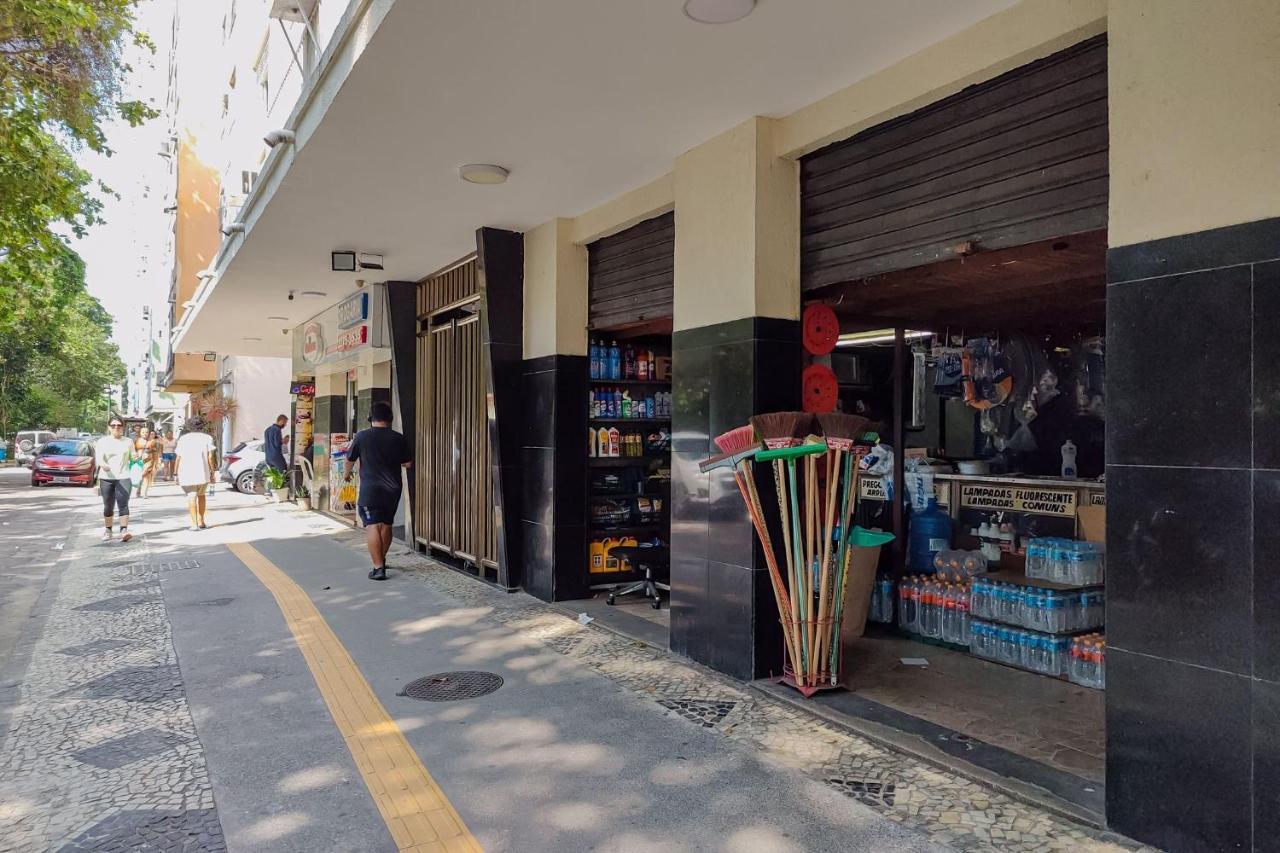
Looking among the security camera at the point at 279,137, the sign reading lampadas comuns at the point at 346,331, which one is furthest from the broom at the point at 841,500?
the sign reading lampadas comuns at the point at 346,331

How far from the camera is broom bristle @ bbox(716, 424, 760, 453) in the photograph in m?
4.52

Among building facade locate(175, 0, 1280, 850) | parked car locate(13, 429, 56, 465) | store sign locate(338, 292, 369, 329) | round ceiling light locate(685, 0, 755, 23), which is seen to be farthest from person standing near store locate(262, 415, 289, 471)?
parked car locate(13, 429, 56, 465)

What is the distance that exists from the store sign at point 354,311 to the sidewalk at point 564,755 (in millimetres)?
5041

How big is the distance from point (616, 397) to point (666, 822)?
15.3 ft

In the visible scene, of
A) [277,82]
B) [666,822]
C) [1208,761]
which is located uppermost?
[277,82]

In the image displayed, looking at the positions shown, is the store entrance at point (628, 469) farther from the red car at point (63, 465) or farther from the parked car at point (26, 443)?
the parked car at point (26, 443)

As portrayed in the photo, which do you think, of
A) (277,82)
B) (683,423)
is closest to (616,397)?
(683,423)

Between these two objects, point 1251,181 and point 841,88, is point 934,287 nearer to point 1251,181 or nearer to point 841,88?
point 841,88

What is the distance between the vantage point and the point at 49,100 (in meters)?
10.2

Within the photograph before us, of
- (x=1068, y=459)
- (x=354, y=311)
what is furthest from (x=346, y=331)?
(x=1068, y=459)

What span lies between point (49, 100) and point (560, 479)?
353 inches

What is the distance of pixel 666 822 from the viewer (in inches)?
127

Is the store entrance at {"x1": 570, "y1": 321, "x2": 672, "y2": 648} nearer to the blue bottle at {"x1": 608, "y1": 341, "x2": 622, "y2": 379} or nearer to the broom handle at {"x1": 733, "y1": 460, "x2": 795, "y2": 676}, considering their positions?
the blue bottle at {"x1": 608, "y1": 341, "x2": 622, "y2": 379}

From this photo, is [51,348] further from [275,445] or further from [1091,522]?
[1091,522]
